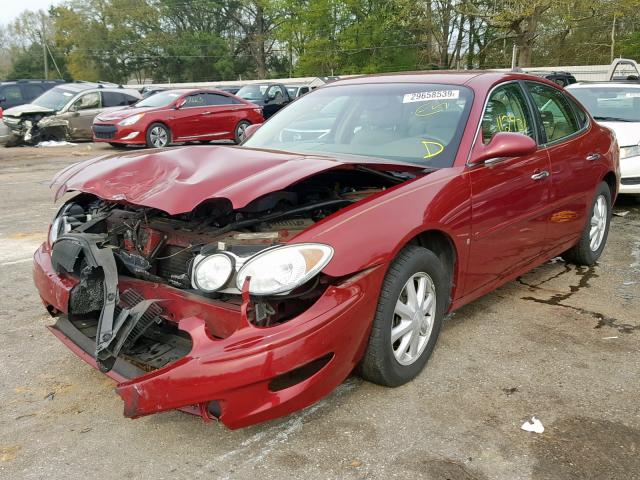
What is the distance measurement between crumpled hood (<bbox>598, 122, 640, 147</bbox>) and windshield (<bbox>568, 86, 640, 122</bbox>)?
0.91 feet

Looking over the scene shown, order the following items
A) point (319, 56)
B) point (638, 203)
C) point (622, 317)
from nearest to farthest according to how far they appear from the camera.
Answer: point (622, 317) → point (638, 203) → point (319, 56)

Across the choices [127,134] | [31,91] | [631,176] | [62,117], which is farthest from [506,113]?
[31,91]

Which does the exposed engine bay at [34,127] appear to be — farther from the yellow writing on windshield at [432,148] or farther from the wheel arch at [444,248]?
the wheel arch at [444,248]

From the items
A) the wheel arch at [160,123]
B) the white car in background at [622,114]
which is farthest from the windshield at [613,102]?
the wheel arch at [160,123]

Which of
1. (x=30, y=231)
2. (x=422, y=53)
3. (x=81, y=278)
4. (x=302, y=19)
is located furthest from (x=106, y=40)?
(x=81, y=278)

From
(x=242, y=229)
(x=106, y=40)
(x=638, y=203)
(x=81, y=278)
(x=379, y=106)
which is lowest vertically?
(x=638, y=203)

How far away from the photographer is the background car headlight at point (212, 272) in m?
2.59

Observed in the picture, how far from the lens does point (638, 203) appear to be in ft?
27.0

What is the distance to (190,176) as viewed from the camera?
9.50 ft

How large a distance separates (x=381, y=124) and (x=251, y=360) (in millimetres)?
2081

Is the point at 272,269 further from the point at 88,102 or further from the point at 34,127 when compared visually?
the point at 88,102

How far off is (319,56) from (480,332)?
1983 inches

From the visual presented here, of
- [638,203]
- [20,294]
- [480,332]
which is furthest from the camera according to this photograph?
[638,203]

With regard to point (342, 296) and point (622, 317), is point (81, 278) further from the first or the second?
point (622, 317)
